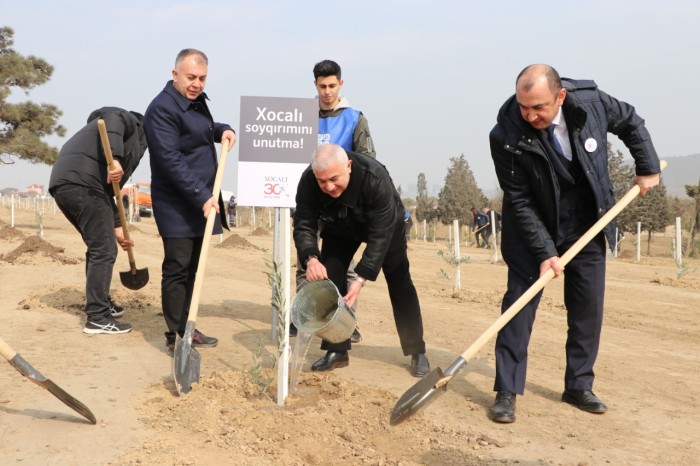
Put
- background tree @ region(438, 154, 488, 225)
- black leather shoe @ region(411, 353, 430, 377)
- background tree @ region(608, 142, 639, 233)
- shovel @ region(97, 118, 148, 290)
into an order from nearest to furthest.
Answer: black leather shoe @ region(411, 353, 430, 377)
shovel @ region(97, 118, 148, 290)
background tree @ region(608, 142, 639, 233)
background tree @ region(438, 154, 488, 225)

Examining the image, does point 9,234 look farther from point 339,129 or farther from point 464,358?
point 464,358

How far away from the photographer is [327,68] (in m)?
5.45

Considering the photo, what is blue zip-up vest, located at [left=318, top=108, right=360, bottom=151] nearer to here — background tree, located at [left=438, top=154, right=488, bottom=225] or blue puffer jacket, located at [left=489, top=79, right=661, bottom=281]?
blue puffer jacket, located at [left=489, top=79, right=661, bottom=281]

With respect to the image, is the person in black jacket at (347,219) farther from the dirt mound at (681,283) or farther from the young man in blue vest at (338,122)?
the dirt mound at (681,283)

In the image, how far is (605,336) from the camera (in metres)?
7.05

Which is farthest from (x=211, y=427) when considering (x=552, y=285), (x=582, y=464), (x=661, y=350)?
(x=552, y=285)

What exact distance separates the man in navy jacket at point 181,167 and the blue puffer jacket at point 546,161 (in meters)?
1.98

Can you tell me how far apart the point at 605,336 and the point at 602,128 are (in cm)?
348

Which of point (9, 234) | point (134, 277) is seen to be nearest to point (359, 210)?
point (134, 277)

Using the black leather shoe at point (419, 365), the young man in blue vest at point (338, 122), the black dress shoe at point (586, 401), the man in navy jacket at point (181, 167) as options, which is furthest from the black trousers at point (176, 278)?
the black dress shoe at point (586, 401)

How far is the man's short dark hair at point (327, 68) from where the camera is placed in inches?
215

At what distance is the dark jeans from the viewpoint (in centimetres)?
572

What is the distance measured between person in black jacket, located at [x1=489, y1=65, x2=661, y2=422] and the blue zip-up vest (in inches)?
62.5

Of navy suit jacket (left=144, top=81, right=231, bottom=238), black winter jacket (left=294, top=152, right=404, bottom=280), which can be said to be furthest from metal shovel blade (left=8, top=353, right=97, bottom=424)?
navy suit jacket (left=144, top=81, right=231, bottom=238)
